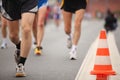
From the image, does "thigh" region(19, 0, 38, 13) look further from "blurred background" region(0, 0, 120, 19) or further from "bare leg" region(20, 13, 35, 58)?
"blurred background" region(0, 0, 120, 19)

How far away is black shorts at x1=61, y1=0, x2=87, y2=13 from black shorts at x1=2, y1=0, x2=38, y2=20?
2797 millimetres

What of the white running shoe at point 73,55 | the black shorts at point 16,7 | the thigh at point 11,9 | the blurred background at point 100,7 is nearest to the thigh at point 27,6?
the black shorts at point 16,7

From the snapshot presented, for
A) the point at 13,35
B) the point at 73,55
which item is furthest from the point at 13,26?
the point at 73,55

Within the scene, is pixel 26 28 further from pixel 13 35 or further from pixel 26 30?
pixel 13 35

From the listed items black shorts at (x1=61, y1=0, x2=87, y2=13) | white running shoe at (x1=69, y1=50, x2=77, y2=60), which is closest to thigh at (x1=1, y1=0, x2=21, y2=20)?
white running shoe at (x1=69, y1=50, x2=77, y2=60)

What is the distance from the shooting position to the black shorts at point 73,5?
1102cm

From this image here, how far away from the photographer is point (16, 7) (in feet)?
27.4

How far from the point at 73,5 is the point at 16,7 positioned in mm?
3001

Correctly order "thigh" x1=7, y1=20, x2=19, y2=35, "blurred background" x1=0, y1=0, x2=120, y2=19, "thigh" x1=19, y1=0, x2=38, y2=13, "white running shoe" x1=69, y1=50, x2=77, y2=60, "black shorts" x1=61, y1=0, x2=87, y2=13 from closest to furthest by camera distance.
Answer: "thigh" x1=19, y1=0, x2=38, y2=13, "thigh" x1=7, y1=20, x2=19, y2=35, "white running shoe" x1=69, y1=50, x2=77, y2=60, "black shorts" x1=61, y1=0, x2=87, y2=13, "blurred background" x1=0, y1=0, x2=120, y2=19

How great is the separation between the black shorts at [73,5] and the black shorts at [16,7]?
280cm

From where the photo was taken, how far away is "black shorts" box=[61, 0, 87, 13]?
11.0 meters

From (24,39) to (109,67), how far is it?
1.41 m

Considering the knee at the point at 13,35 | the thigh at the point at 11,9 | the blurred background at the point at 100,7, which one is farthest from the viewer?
the blurred background at the point at 100,7

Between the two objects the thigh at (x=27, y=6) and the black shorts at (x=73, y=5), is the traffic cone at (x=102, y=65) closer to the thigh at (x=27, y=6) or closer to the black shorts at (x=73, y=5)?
the thigh at (x=27, y=6)
